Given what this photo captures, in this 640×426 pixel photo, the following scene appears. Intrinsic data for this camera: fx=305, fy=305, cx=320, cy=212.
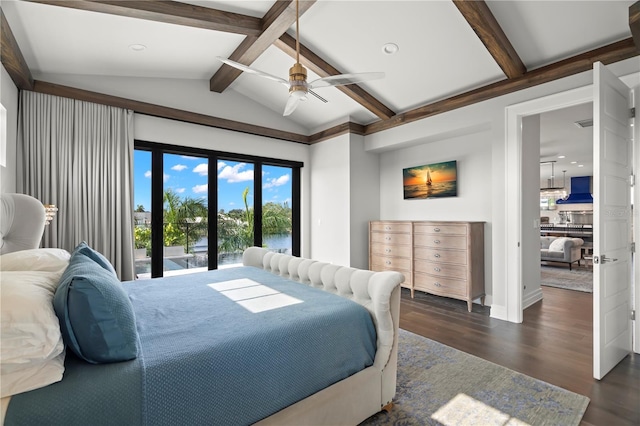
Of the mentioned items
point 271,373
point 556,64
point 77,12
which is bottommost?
point 271,373

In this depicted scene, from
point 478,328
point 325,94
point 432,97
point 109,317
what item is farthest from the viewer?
point 325,94

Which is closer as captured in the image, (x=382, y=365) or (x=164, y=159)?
(x=382, y=365)

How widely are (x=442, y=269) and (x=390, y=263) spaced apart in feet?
2.78

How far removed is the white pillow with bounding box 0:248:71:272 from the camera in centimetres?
160

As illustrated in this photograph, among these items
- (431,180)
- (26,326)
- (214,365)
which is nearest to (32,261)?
(26,326)

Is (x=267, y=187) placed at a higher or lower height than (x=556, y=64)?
lower

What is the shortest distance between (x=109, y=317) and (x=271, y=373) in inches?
28.2

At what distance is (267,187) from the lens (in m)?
5.45

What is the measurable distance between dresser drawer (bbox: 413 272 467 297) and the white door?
151cm

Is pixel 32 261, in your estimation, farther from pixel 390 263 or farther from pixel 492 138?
pixel 492 138

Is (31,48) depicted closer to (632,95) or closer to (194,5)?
(194,5)

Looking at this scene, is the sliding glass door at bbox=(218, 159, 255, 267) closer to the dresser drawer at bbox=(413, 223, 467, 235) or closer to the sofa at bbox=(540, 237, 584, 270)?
the dresser drawer at bbox=(413, 223, 467, 235)

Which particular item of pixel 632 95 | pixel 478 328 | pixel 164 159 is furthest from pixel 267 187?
pixel 632 95

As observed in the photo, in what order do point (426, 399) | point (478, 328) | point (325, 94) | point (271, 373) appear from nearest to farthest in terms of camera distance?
point (271, 373) < point (426, 399) < point (478, 328) < point (325, 94)
